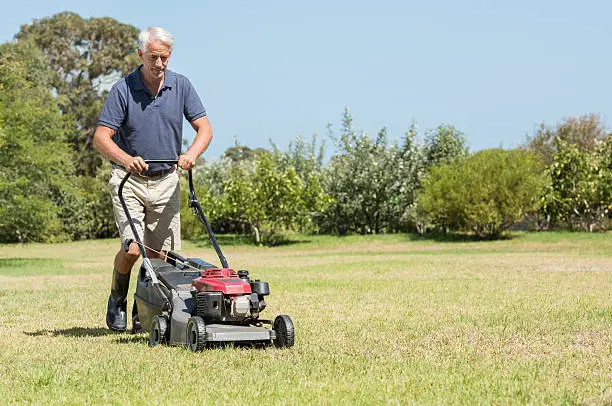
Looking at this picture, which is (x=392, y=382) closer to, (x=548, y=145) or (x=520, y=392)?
(x=520, y=392)

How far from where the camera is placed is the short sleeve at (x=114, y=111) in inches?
254

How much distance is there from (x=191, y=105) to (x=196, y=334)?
219 cm

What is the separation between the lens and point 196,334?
5387 mm

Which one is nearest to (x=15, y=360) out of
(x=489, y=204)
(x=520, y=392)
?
(x=520, y=392)

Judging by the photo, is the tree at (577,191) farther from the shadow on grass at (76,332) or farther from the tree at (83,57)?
the shadow on grass at (76,332)

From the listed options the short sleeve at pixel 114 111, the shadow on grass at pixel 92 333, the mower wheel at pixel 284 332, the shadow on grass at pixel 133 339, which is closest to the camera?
the mower wheel at pixel 284 332

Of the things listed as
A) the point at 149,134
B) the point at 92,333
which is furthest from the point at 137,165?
the point at 92,333

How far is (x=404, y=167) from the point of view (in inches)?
1564

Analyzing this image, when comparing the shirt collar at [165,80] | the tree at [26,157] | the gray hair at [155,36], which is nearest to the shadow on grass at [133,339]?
the shirt collar at [165,80]

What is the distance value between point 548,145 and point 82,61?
30343mm

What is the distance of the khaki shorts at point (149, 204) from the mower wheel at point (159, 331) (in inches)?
39.4

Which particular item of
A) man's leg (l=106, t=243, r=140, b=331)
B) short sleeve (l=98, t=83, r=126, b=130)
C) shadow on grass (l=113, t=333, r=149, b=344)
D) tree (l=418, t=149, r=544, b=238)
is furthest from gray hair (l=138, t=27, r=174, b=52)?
tree (l=418, t=149, r=544, b=238)

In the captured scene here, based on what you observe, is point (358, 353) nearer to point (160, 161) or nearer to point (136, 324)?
point (160, 161)

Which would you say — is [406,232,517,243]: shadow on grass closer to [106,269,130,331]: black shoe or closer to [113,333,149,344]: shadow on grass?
[106,269,130,331]: black shoe
